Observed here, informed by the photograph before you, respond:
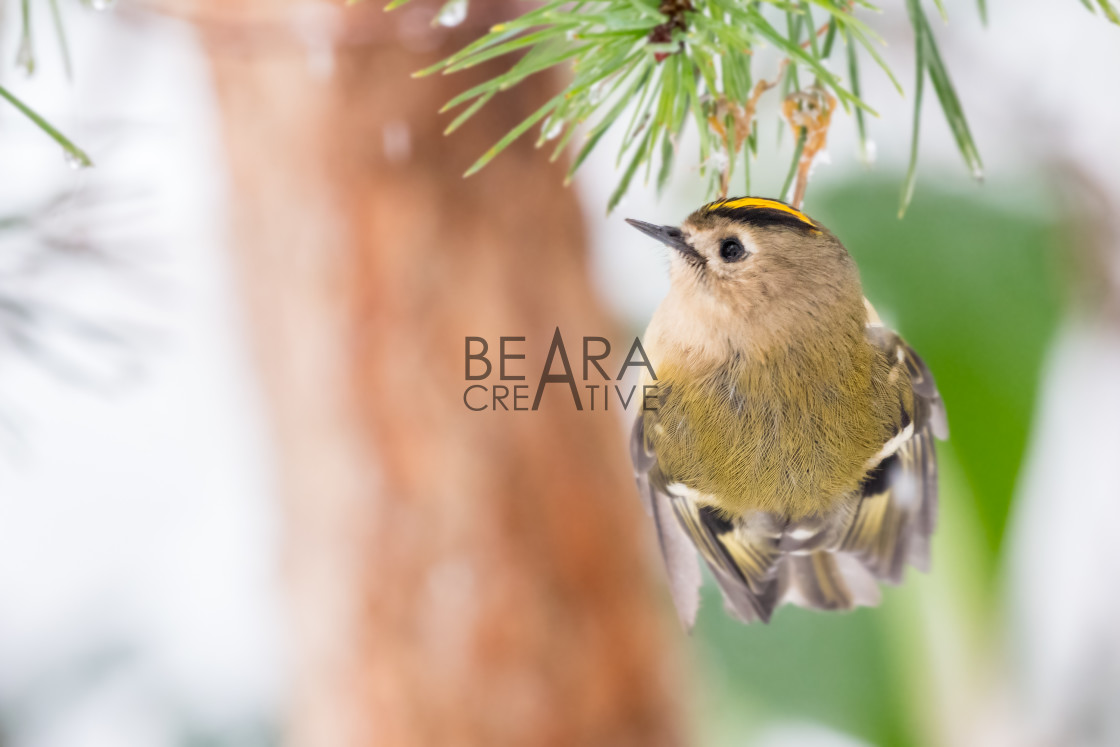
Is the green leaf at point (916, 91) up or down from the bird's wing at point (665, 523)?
up

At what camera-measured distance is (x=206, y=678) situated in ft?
5.55

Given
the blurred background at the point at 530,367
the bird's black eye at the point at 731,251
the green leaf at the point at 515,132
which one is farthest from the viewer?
the blurred background at the point at 530,367

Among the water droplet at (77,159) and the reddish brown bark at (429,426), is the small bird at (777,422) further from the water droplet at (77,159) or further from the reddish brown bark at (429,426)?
the reddish brown bark at (429,426)

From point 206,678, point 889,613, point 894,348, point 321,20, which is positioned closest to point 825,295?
point 894,348

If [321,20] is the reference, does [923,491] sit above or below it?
below

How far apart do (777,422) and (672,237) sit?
0.10 meters

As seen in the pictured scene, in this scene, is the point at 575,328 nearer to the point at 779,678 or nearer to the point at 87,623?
the point at 779,678

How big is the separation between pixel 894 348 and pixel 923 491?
9 centimetres

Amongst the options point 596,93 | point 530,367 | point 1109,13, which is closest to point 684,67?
point 596,93

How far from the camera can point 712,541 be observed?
1.66ft

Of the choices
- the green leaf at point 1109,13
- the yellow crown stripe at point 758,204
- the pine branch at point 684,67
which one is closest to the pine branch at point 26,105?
the pine branch at point 684,67

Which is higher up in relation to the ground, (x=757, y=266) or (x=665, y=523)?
(x=757, y=266)

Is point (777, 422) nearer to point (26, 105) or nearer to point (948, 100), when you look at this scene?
point (948, 100)

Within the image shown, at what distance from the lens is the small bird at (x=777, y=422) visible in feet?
1.40
